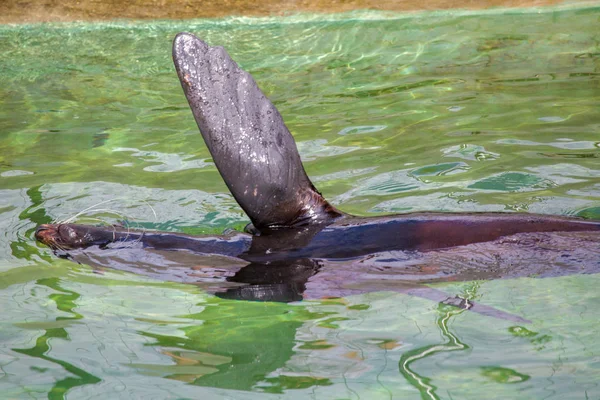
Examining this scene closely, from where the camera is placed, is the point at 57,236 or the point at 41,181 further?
the point at 41,181

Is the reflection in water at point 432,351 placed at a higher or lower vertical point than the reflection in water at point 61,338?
lower

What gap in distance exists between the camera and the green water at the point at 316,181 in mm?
2658

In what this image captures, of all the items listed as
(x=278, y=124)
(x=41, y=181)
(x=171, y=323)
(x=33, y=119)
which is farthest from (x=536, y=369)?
(x=33, y=119)

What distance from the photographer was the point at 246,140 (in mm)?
3791

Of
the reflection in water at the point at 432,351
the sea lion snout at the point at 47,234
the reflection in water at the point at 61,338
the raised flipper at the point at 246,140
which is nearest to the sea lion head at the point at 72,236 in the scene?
the sea lion snout at the point at 47,234

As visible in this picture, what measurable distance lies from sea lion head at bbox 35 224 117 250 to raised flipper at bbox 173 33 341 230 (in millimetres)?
611

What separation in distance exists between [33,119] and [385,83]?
2.92 m

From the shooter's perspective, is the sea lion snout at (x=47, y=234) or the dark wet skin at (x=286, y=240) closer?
the dark wet skin at (x=286, y=240)

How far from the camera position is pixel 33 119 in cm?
682

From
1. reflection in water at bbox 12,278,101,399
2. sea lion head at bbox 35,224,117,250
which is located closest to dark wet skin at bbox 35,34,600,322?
sea lion head at bbox 35,224,117,250

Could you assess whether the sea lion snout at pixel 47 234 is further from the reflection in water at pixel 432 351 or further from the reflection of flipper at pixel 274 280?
the reflection in water at pixel 432 351

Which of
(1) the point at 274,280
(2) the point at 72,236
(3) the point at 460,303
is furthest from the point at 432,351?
(2) the point at 72,236

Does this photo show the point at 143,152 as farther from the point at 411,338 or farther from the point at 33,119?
the point at 411,338

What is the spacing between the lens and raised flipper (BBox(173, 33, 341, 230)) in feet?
12.3
